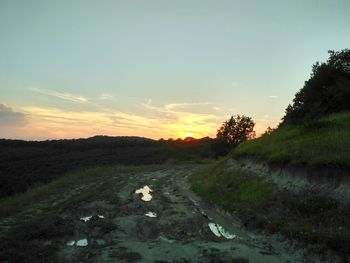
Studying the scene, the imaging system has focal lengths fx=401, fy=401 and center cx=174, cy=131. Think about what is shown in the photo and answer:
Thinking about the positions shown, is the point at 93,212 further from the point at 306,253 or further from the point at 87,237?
the point at 306,253

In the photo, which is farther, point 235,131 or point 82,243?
point 235,131

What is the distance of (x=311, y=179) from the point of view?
62.4 ft

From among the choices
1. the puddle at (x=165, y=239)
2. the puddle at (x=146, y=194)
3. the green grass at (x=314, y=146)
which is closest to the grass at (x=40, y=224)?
the puddle at (x=146, y=194)

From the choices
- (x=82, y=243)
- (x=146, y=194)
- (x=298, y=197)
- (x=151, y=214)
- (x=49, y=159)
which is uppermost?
(x=49, y=159)

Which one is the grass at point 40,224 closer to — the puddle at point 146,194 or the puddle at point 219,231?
the puddle at point 146,194

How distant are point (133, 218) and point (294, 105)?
29.0 metres

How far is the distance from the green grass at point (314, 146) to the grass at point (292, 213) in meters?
1.86

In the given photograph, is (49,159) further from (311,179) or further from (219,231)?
(219,231)

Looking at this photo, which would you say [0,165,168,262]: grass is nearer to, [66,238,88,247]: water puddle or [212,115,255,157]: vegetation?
[66,238,88,247]: water puddle

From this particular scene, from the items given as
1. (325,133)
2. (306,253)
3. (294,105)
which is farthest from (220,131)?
(306,253)

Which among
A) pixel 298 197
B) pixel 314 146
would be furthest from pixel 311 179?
pixel 314 146

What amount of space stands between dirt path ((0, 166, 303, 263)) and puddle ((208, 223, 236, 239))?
0.14 metres

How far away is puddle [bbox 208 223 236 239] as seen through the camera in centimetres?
1558

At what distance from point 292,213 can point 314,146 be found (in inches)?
255
